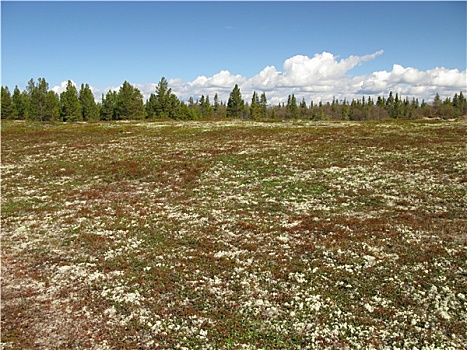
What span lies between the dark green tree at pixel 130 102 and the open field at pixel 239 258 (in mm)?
103394

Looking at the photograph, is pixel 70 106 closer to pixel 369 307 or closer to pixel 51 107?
pixel 51 107

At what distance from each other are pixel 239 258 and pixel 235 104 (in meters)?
134

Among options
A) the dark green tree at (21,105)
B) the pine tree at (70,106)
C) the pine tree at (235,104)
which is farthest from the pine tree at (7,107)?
the pine tree at (235,104)

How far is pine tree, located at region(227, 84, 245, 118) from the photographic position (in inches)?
5610

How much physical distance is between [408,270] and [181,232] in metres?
11.7

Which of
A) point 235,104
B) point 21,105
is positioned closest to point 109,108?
point 21,105

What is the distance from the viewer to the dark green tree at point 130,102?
431 ft

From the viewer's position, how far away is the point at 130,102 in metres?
131

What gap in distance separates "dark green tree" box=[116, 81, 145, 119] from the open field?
103 metres

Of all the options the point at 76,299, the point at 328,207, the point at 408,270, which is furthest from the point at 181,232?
the point at 408,270

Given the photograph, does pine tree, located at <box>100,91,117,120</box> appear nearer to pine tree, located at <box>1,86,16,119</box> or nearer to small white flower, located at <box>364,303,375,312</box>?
pine tree, located at <box>1,86,16,119</box>

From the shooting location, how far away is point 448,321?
11.1m

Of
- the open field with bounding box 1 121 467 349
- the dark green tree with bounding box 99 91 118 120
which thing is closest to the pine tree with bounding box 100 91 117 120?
the dark green tree with bounding box 99 91 118 120

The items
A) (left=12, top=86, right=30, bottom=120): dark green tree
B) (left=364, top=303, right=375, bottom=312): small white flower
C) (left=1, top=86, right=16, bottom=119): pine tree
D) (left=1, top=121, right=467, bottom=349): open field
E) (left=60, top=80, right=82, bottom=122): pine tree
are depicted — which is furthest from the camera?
(left=12, top=86, right=30, bottom=120): dark green tree
